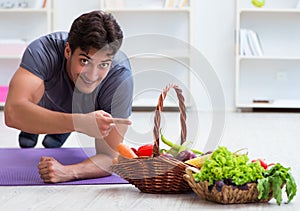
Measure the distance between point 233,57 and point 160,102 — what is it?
384 cm

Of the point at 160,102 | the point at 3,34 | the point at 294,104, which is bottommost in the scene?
the point at 294,104

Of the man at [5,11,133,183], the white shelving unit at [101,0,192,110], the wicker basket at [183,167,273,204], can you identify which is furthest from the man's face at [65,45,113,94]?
the white shelving unit at [101,0,192,110]

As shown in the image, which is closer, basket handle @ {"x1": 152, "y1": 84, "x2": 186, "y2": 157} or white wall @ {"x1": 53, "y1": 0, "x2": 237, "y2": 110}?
basket handle @ {"x1": 152, "y1": 84, "x2": 186, "y2": 157}

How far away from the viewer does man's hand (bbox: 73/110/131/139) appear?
7.79ft

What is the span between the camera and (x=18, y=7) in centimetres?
594

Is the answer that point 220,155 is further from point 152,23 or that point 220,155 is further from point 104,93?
point 152,23

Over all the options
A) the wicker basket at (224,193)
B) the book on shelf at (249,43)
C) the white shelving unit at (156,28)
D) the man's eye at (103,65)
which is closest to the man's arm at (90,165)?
the man's eye at (103,65)

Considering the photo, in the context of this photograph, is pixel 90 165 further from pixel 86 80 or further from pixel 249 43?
pixel 249 43

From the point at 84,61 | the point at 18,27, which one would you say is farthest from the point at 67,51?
the point at 18,27

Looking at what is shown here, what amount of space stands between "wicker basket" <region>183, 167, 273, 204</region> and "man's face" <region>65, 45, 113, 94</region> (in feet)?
1.72

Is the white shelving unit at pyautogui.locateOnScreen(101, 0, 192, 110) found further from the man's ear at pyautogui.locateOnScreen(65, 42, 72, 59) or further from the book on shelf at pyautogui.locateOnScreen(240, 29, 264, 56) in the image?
the man's ear at pyautogui.locateOnScreen(65, 42, 72, 59)

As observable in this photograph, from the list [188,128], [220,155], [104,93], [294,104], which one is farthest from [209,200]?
Result: [294,104]

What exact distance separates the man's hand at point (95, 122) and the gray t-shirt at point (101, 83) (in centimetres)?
27

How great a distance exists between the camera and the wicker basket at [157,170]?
2.31 metres
